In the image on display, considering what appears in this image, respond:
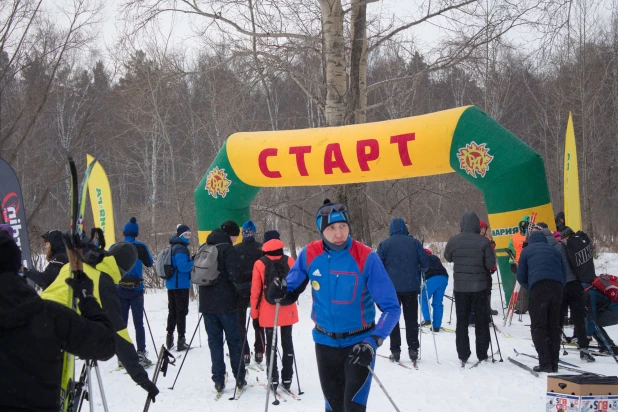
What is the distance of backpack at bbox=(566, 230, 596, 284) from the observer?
776 cm

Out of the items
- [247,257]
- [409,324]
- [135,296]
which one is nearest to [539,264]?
[409,324]

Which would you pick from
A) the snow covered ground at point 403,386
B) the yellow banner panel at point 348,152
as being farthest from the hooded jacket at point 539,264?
the yellow banner panel at point 348,152

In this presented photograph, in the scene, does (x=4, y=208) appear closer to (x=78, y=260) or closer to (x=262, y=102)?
(x=78, y=260)

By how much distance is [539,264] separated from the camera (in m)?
6.80

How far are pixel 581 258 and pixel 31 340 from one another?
23.4ft

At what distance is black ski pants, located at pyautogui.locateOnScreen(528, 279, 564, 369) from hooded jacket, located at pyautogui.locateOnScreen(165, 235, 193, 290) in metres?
4.58

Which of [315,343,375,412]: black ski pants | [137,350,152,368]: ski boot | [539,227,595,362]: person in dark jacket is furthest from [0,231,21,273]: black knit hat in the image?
[539,227,595,362]: person in dark jacket

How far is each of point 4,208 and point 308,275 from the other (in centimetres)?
631

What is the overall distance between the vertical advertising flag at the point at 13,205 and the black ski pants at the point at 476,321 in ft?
20.2

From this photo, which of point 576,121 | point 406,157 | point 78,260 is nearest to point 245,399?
point 78,260

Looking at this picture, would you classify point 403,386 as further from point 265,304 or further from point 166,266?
point 166,266

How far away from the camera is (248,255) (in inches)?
271

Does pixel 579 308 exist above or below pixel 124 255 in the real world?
below

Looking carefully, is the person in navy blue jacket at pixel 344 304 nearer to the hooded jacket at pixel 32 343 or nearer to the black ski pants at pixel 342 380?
the black ski pants at pixel 342 380
